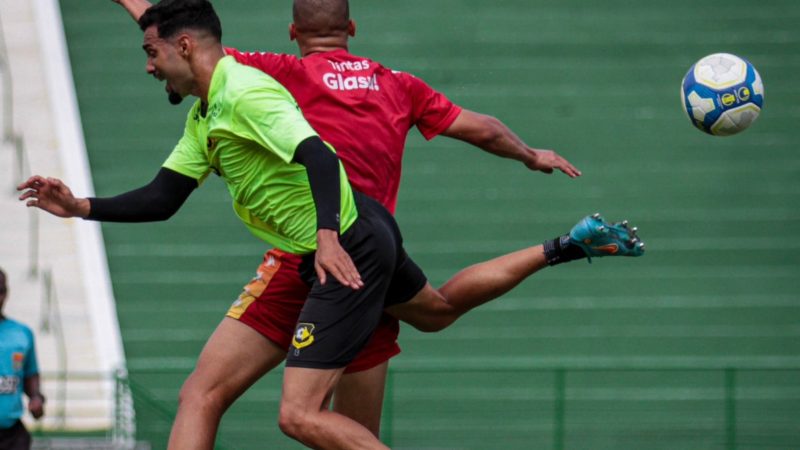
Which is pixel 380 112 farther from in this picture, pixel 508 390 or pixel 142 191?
pixel 508 390

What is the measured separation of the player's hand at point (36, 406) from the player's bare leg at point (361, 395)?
2.81 m

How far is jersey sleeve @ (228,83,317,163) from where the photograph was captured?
527 cm

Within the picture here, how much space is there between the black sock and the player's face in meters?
1.85

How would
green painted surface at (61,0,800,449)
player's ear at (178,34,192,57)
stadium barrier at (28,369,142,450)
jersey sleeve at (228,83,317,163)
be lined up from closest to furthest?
jersey sleeve at (228,83,317,163) < player's ear at (178,34,192,57) < stadium barrier at (28,369,142,450) < green painted surface at (61,0,800,449)

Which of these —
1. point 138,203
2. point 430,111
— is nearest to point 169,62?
point 138,203

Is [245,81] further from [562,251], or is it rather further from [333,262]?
[562,251]

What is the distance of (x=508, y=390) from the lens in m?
10.2

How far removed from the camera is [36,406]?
8.41 m

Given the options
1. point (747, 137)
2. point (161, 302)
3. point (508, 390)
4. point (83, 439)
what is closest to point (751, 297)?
point (747, 137)

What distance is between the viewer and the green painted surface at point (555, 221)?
33.6 feet

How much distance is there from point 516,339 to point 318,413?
6.57 metres

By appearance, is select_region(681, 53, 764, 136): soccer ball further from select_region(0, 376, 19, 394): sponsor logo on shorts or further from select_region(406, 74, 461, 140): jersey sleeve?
select_region(0, 376, 19, 394): sponsor logo on shorts

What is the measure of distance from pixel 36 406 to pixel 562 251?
12.2 feet

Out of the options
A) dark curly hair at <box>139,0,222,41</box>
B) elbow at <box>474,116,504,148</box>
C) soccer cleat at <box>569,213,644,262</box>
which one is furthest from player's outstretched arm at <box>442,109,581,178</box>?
dark curly hair at <box>139,0,222,41</box>
